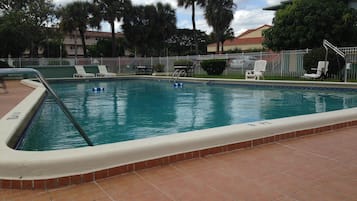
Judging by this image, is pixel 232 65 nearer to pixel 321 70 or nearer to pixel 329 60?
pixel 329 60

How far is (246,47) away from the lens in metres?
50.9

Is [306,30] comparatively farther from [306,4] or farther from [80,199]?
[80,199]

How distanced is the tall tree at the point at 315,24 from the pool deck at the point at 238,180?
1612cm

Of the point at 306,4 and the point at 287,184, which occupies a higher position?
the point at 306,4

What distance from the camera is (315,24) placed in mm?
18000

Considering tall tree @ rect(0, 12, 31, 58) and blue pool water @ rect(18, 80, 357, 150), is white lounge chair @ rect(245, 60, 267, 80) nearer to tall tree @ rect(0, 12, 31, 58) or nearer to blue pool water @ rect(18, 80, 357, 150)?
blue pool water @ rect(18, 80, 357, 150)

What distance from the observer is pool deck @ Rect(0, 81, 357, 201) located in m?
2.49

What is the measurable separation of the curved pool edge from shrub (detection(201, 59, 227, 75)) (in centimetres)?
1628

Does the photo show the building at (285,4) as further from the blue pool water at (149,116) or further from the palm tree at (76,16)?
the palm tree at (76,16)

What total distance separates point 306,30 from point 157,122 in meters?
14.2

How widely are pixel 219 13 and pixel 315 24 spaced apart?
49.6ft

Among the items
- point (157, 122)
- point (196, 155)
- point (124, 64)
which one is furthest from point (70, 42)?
point (196, 155)

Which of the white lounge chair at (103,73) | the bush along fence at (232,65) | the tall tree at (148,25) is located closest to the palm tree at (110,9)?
the tall tree at (148,25)

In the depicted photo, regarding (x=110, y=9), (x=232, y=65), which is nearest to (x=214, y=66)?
(x=232, y=65)
